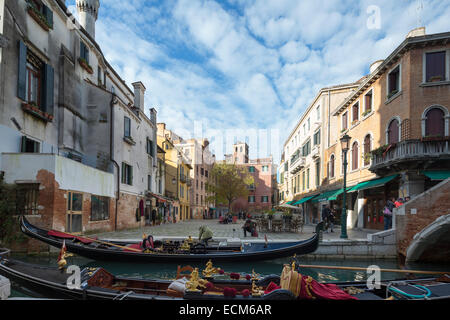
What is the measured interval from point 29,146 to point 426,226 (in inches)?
531

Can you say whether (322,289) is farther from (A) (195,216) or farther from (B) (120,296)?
(A) (195,216)

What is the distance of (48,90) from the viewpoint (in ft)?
34.3

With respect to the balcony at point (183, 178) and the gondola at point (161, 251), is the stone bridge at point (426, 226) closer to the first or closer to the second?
the gondola at point (161, 251)

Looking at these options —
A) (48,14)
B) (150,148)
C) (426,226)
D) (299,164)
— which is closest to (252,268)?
(426,226)

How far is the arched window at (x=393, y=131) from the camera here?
36.7ft

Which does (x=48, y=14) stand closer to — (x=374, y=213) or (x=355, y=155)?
(x=355, y=155)

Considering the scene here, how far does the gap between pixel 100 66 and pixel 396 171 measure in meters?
16.1

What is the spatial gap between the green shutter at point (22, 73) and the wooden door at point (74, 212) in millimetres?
3800

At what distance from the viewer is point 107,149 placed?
13602 millimetres

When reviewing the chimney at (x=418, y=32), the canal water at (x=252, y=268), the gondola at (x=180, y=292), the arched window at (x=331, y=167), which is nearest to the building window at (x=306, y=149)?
the arched window at (x=331, y=167)

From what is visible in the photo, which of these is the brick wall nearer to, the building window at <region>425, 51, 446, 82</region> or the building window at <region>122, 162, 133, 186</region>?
the building window at <region>425, 51, 446, 82</region>

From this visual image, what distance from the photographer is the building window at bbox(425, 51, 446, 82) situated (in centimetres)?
1033

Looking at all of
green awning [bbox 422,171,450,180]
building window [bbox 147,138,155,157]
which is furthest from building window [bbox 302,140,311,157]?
building window [bbox 147,138,155,157]
